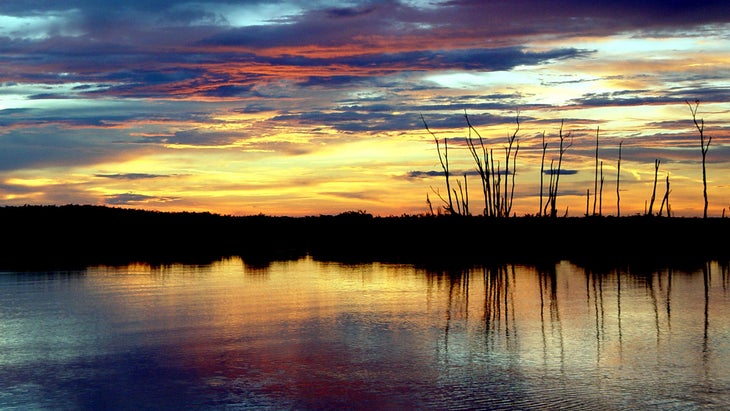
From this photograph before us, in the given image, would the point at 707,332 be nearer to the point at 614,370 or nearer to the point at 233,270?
the point at 614,370

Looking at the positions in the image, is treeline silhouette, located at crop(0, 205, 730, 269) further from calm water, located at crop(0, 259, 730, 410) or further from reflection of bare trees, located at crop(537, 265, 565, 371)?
calm water, located at crop(0, 259, 730, 410)

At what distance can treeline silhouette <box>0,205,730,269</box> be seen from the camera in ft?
87.4

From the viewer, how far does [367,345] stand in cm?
1008

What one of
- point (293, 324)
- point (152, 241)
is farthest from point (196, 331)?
point (152, 241)

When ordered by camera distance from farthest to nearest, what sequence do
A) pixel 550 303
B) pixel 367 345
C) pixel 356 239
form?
pixel 356 239, pixel 550 303, pixel 367 345

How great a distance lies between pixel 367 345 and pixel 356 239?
28082 mm

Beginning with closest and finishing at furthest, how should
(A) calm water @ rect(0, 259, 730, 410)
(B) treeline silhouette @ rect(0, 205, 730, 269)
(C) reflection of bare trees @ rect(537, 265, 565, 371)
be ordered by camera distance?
(A) calm water @ rect(0, 259, 730, 410)
(C) reflection of bare trees @ rect(537, 265, 565, 371)
(B) treeline silhouette @ rect(0, 205, 730, 269)

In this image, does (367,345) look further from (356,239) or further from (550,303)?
(356,239)

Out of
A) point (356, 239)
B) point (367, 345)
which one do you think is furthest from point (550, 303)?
point (356, 239)

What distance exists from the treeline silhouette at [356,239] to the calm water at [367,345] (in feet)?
27.6

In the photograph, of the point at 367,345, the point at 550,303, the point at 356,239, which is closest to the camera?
the point at 367,345

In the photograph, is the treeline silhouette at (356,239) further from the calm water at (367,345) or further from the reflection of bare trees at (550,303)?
the calm water at (367,345)

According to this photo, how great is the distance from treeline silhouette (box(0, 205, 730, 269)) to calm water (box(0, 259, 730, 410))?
8.40m

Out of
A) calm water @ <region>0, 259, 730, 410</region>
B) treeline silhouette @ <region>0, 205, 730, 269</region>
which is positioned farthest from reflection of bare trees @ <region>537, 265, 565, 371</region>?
treeline silhouette @ <region>0, 205, 730, 269</region>
